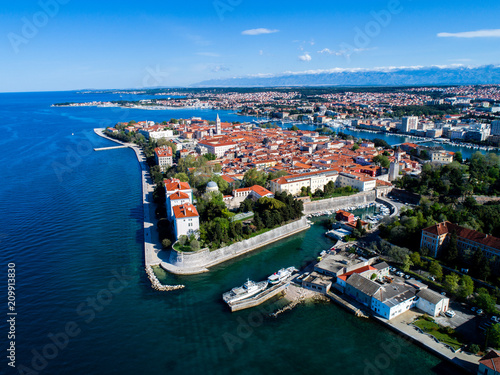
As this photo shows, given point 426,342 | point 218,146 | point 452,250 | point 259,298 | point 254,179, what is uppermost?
point 218,146

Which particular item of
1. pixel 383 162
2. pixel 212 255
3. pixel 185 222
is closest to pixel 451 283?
pixel 212 255

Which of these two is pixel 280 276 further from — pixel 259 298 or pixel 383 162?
pixel 383 162

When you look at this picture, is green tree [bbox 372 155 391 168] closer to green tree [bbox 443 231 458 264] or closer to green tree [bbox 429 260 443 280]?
green tree [bbox 443 231 458 264]

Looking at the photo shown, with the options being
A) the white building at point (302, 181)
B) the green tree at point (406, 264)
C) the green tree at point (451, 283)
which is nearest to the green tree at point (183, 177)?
the white building at point (302, 181)

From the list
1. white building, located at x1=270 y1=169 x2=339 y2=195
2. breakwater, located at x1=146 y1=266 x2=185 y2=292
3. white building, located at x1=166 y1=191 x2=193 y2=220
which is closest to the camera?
Result: breakwater, located at x1=146 y1=266 x2=185 y2=292

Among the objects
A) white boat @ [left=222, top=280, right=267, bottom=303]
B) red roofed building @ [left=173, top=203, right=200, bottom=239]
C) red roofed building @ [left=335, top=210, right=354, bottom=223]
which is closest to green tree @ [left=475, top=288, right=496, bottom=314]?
white boat @ [left=222, top=280, right=267, bottom=303]

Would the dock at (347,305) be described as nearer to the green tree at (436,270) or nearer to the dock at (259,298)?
the dock at (259,298)
